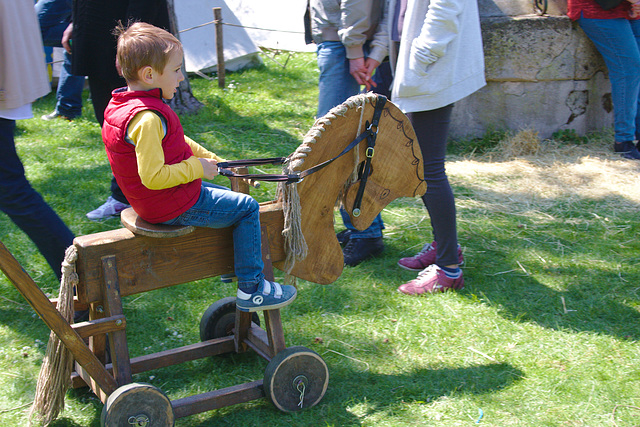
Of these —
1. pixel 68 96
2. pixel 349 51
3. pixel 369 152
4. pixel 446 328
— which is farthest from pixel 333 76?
pixel 68 96

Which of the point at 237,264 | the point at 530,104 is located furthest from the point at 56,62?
the point at 237,264

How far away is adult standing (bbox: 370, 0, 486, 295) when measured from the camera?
3238mm

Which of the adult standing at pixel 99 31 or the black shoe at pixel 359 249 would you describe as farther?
the black shoe at pixel 359 249

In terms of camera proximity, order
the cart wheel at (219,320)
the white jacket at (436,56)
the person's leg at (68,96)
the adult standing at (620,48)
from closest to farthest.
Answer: the cart wheel at (219,320) → the white jacket at (436,56) → the adult standing at (620,48) → the person's leg at (68,96)

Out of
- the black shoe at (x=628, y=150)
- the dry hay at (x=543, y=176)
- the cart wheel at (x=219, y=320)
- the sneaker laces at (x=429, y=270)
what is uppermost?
the cart wheel at (x=219, y=320)

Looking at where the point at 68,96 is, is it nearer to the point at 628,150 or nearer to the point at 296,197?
the point at 296,197

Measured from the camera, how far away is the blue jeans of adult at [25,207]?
9.77ft

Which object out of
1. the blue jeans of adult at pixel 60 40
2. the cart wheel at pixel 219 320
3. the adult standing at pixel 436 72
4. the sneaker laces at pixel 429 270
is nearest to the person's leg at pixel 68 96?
the blue jeans of adult at pixel 60 40

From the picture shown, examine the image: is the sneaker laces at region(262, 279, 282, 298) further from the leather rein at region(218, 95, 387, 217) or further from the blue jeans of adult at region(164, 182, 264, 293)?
the leather rein at region(218, 95, 387, 217)

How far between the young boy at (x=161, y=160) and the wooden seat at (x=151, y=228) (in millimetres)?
23

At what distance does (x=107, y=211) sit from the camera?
4.66 m

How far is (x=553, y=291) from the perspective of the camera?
12.4ft

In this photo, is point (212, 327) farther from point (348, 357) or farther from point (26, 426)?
point (26, 426)

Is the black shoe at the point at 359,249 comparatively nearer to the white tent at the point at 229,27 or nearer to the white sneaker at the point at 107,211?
the white sneaker at the point at 107,211
